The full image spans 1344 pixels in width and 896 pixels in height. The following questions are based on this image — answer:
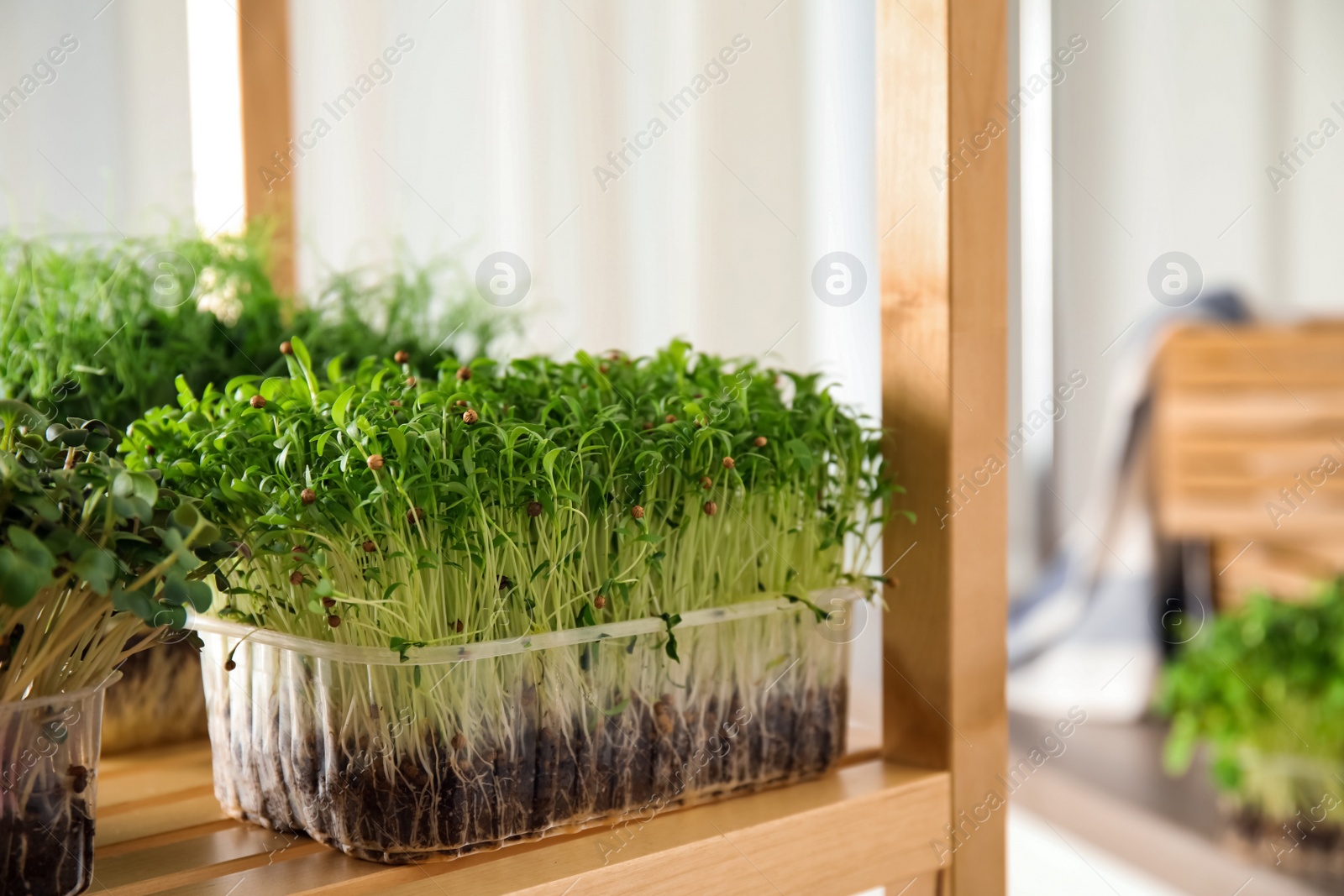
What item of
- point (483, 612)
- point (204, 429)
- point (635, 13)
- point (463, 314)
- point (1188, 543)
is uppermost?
point (635, 13)

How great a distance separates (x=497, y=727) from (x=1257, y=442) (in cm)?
204

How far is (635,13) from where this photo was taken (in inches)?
47.3

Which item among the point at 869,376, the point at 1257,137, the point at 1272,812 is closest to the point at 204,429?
the point at 869,376

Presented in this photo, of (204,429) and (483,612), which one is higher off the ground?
(204,429)

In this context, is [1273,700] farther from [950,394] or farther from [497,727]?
[497,727]

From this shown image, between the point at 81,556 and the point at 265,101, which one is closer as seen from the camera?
the point at 81,556

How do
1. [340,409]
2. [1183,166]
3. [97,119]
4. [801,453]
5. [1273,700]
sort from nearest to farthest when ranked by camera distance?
[340,409] → [801,453] → [97,119] → [1273,700] → [1183,166]

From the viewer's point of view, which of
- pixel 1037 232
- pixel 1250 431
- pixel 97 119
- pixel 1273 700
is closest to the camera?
pixel 97 119

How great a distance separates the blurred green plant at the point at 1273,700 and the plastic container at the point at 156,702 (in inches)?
67.3

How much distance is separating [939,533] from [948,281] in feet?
0.63

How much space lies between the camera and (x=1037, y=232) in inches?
95.0

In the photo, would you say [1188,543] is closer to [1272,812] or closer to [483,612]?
[1272,812]

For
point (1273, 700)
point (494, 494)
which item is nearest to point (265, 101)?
point (494, 494)

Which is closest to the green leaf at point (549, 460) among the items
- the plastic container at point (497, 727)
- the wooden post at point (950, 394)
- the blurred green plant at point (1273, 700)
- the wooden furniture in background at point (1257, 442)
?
the plastic container at point (497, 727)
